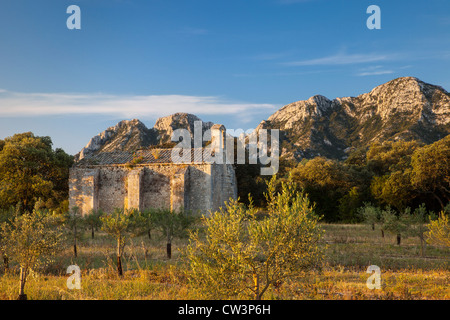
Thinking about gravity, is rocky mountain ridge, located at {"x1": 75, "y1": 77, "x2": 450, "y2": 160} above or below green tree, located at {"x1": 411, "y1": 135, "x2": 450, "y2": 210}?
above

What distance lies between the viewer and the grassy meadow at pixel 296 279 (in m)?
8.54

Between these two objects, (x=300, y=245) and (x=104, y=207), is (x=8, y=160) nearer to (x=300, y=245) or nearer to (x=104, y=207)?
(x=104, y=207)

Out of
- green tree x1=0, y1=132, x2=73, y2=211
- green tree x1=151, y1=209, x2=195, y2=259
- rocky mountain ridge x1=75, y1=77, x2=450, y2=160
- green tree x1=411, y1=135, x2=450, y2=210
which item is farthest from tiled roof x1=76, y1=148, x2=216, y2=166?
rocky mountain ridge x1=75, y1=77, x2=450, y2=160

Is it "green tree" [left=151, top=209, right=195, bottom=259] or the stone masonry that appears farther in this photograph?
the stone masonry

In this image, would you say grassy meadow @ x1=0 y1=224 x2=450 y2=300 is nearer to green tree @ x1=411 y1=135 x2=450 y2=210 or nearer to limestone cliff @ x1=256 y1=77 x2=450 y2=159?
green tree @ x1=411 y1=135 x2=450 y2=210

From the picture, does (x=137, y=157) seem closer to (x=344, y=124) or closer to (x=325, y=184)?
(x=325, y=184)

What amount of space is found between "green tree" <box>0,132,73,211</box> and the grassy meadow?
14.1 meters

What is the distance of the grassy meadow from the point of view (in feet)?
28.0

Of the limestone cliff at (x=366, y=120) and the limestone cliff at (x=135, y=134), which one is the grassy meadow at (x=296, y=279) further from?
the limestone cliff at (x=135, y=134)

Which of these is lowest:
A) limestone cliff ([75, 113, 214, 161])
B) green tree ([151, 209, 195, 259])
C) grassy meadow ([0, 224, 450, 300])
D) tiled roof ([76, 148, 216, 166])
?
grassy meadow ([0, 224, 450, 300])

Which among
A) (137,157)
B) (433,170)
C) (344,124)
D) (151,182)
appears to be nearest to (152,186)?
(151,182)
